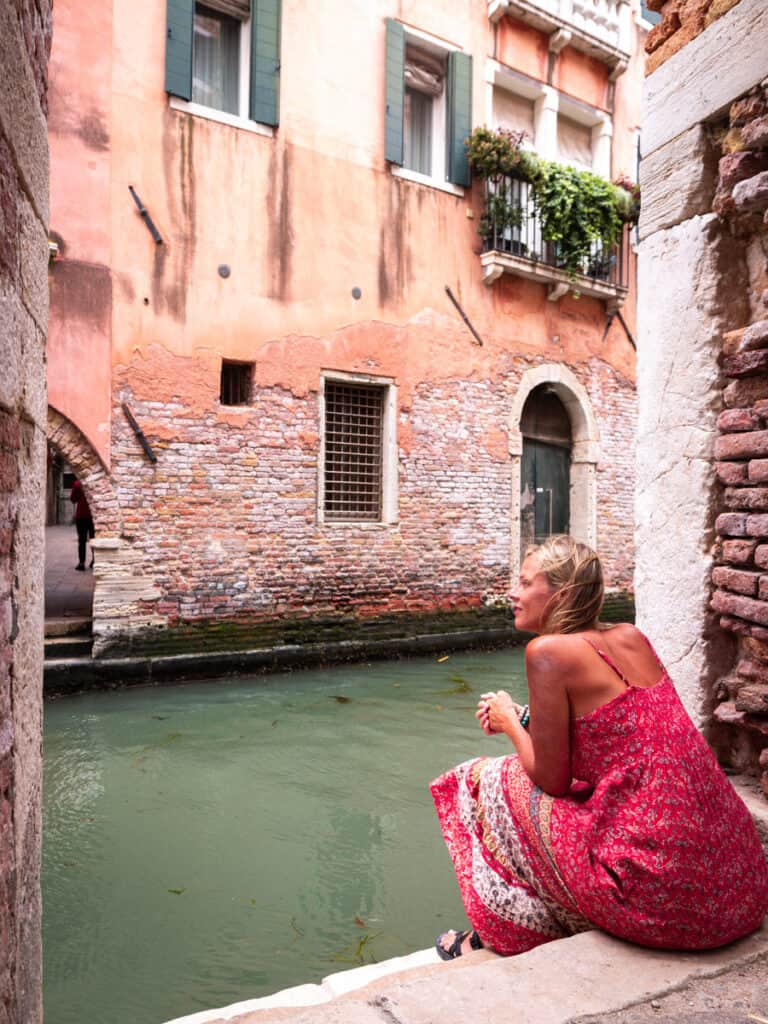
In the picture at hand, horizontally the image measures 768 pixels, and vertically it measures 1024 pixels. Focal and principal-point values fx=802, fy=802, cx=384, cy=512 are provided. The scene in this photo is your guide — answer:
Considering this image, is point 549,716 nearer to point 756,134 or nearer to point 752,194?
point 752,194

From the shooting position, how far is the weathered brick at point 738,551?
256cm

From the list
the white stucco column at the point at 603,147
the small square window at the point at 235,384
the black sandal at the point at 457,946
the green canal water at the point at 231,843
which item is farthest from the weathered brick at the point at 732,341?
the white stucco column at the point at 603,147

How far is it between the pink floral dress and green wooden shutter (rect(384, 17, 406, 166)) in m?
8.24

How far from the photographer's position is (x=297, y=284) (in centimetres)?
838

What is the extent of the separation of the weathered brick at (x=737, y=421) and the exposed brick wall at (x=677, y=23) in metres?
1.34

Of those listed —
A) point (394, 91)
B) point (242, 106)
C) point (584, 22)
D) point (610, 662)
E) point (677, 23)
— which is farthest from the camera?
point (584, 22)

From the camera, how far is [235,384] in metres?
8.37

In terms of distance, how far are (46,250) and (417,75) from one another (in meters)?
9.26

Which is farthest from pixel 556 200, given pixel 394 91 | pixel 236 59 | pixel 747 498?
pixel 747 498

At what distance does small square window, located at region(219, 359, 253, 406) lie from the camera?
326 inches

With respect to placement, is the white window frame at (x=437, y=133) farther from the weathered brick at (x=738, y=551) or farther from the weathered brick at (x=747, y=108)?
the weathered brick at (x=738, y=551)

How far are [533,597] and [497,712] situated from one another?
0.40 m

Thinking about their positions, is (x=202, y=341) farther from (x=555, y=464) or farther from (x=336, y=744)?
(x=555, y=464)

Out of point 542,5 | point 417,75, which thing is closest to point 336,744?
point 417,75
